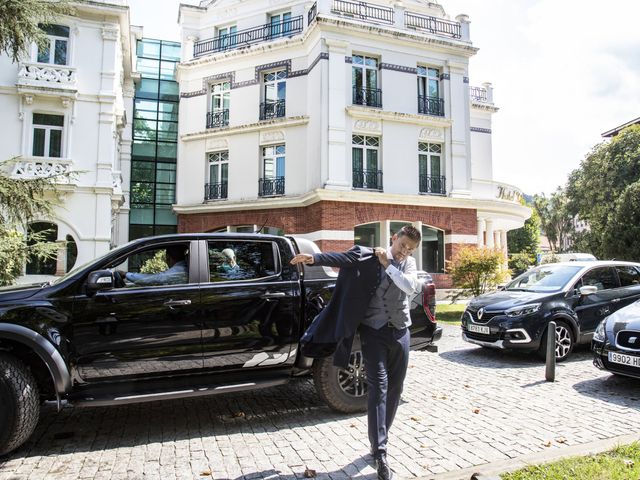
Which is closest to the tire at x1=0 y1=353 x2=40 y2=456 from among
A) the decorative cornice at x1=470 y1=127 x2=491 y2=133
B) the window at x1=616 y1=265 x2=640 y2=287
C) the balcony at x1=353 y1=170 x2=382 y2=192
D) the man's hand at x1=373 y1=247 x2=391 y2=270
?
the man's hand at x1=373 y1=247 x2=391 y2=270

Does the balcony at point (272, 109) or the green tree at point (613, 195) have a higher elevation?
the balcony at point (272, 109)

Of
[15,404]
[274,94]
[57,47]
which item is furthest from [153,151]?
[15,404]

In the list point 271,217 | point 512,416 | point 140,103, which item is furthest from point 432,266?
point 140,103

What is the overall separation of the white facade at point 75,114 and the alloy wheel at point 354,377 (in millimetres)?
15730

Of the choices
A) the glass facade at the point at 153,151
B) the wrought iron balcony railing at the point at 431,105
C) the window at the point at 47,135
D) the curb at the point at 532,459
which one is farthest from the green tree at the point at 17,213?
the glass facade at the point at 153,151

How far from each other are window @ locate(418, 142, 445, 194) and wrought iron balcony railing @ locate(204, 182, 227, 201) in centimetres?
956

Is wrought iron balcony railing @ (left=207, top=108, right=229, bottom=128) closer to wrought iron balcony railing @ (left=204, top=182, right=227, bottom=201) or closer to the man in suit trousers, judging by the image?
wrought iron balcony railing @ (left=204, top=182, right=227, bottom=201)

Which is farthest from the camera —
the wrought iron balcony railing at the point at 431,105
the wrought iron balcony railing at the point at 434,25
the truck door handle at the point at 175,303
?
the wrought iron balcony railing at the point at 434,25

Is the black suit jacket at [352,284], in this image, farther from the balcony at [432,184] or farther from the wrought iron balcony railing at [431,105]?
the wrought iron balcony railing at [431,105]

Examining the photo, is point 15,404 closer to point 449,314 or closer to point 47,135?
point 449,314

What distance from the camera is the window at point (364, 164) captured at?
65.6 feet

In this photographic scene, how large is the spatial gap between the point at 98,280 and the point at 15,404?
1229mm

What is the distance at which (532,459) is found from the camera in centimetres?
389

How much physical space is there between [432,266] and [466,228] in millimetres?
2383
